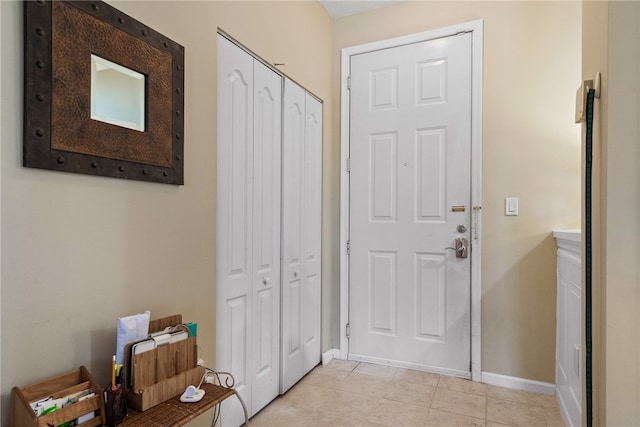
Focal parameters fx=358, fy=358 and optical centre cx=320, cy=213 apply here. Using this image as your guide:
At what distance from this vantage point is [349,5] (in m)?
2.68

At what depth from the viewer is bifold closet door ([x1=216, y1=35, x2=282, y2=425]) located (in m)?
1.71

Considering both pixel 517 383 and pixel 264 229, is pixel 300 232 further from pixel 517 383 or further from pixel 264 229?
pixel 517 383

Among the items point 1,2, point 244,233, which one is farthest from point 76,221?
point 244,233

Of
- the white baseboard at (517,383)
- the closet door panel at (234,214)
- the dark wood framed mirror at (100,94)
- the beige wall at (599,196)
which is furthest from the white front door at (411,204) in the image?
the dark wood framed mirror at (100,94)

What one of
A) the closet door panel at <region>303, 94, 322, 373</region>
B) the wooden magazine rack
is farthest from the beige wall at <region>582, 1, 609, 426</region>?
the closet door panel at <region>303, 94, 322, 373</region>

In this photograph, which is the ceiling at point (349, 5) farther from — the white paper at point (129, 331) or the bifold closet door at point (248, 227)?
the white paper at point (129, 331)

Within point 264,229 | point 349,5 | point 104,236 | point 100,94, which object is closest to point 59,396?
point 104,236

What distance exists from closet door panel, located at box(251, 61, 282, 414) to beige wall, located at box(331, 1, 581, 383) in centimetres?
139

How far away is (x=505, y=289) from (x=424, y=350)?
71 centimetres

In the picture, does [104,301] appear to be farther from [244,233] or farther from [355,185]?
[355,185]

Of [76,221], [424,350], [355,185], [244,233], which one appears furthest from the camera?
[355,185]

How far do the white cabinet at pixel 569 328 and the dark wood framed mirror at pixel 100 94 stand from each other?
5.90ft

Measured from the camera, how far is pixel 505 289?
2361mm

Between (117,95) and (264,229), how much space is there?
1.02 m
